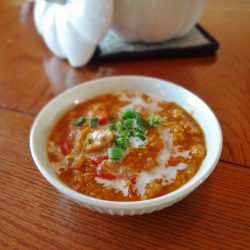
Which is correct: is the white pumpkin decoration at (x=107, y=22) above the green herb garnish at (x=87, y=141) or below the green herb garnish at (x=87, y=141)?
above

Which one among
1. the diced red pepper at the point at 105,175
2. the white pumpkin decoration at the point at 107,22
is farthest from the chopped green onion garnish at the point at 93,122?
the white pumpkin decoration at the point at 107,22

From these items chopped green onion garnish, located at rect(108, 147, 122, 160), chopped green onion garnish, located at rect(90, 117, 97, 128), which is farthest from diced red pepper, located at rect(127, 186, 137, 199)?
chopped green onion garnish, located at rect(90, 117, 97, 128)

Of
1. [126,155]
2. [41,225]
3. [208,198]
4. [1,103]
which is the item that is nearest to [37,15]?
[1,103]

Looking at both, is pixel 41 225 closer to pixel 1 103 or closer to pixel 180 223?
pixel 180 223

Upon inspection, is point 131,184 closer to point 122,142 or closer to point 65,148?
point 122,142

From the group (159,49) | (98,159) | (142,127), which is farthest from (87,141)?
(159,49)

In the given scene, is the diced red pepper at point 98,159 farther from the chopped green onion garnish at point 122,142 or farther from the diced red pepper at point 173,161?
the diced red pepper at point 173,161
